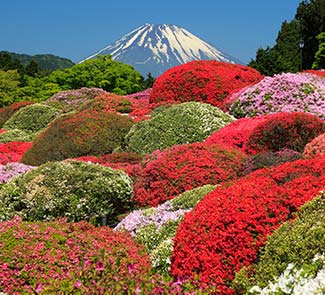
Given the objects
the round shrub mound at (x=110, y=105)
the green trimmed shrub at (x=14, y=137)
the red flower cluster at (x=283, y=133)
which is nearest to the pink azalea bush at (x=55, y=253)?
the red flower cluster at (x=283, y=133)

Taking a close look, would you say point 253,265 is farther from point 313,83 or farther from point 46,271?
point 313,83

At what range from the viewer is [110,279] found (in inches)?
181

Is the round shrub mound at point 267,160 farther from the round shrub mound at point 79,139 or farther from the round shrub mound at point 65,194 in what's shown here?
the round shrub mound at point 79,139

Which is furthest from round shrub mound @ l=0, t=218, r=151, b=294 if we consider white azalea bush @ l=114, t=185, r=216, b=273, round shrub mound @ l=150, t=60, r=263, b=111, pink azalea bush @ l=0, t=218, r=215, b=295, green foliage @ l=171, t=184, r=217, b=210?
A: round shrub mound @ l=150, t=60, r=263, b=111

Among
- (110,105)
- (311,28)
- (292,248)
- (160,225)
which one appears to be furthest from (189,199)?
(311,28)

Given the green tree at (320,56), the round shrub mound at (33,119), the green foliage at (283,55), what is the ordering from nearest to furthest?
the round shrub mound at (33,119), the green foliage at (283,55), the green tree at (320,56)

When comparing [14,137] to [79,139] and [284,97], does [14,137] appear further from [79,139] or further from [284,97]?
[284,97]

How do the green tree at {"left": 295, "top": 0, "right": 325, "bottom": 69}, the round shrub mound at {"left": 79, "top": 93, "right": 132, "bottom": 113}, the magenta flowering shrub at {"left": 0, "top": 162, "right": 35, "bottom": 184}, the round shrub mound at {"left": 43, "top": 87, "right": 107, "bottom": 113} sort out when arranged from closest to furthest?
1. the magenta flowering shrub at {"left": 0, "top": 162, "right": 35, "bottom": 184}
2. the round shrub mound at {"left": 79, "top": 93, "right": 132, "bottom": 113}
3. the round shrub mound at {"left": 43, "top": 87, "right": 107, "bottom": 113}
4. the green tree at {"left": 295, "top": 0, "right": 325, "bottom": 69}

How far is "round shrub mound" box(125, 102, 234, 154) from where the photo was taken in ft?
48.3

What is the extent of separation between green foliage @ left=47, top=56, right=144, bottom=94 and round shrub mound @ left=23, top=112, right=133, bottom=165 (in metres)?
39.0

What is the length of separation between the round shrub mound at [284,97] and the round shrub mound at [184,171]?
6.65 meters

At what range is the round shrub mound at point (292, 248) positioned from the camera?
460 cm

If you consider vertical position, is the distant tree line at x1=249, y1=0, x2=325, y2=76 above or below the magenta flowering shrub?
above

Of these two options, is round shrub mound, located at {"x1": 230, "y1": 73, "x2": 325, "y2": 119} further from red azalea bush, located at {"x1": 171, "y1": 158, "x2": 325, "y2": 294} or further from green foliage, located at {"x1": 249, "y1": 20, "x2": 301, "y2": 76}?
green foliage, located at {"x1": 249, "y1": 20, "x2": 301, "y2": 76}
